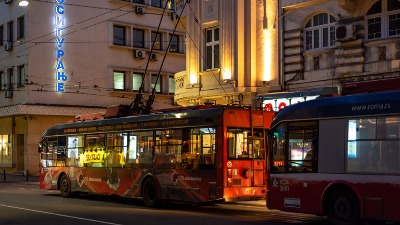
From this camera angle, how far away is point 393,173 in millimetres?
12602

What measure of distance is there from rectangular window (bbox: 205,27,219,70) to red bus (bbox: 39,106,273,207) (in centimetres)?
674

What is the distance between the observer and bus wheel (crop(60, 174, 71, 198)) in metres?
24.3

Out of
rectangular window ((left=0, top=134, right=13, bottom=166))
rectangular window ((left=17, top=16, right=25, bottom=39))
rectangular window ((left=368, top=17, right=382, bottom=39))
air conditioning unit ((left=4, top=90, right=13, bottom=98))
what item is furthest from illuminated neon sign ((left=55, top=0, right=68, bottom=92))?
rectangular window ((left=368, top=17, right=382, bottom=39))

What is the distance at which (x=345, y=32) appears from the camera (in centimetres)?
2223

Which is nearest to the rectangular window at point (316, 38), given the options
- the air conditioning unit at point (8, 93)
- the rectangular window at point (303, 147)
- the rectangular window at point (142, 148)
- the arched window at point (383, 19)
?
the arched window at point (383, 19)

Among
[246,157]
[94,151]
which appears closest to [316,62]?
[246,157]

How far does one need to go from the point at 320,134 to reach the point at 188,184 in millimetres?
5142

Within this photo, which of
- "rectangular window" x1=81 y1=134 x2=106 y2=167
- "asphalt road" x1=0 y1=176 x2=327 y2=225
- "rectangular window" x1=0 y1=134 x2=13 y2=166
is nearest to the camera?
"asphalt road" x1=0 y1=176 x2=327 y2=225

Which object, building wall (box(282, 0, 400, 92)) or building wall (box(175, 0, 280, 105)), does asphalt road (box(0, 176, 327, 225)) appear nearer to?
building wall (box(282, 0, 400, 92))

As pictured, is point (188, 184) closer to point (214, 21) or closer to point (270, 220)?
point (270, 220)

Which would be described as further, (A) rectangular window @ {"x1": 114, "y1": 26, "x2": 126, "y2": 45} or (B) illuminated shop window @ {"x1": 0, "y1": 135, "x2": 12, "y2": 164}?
(A) rectangular window @ {"x1": 114, "y1": 26, "x2": 126, "y2": 45}

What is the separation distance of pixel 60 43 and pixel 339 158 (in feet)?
103

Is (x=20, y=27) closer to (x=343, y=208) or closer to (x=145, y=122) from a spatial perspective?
(x=145, y=122)

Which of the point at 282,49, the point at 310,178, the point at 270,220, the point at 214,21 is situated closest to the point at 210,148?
the point at 270,220
